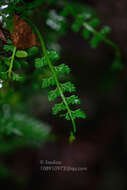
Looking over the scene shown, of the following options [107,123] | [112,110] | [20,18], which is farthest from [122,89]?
[20,18]

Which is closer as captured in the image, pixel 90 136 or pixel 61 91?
pixel 61 91

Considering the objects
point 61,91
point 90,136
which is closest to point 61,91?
point 61,91

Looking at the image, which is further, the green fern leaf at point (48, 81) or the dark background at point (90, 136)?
the dark background at point (90, 136)

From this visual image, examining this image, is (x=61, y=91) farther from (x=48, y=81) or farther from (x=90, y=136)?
(x=90, y=136)

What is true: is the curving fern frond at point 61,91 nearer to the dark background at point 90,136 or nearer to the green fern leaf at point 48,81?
the green fern leaf at point 48,81

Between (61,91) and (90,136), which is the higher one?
(61,91)

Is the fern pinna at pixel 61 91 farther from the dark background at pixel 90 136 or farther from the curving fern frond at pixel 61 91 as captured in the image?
the dark background at pixel 90 136

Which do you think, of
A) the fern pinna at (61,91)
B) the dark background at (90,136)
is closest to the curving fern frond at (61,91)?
the fern pinna at (61,91)

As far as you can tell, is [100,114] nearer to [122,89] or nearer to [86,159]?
[122,89]

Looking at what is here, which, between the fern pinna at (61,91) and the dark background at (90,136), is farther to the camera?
the dark background at (90,136)

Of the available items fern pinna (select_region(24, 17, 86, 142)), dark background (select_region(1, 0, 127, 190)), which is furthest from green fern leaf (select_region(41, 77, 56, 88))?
dark background (select_region(1, 0, 127, 190))
